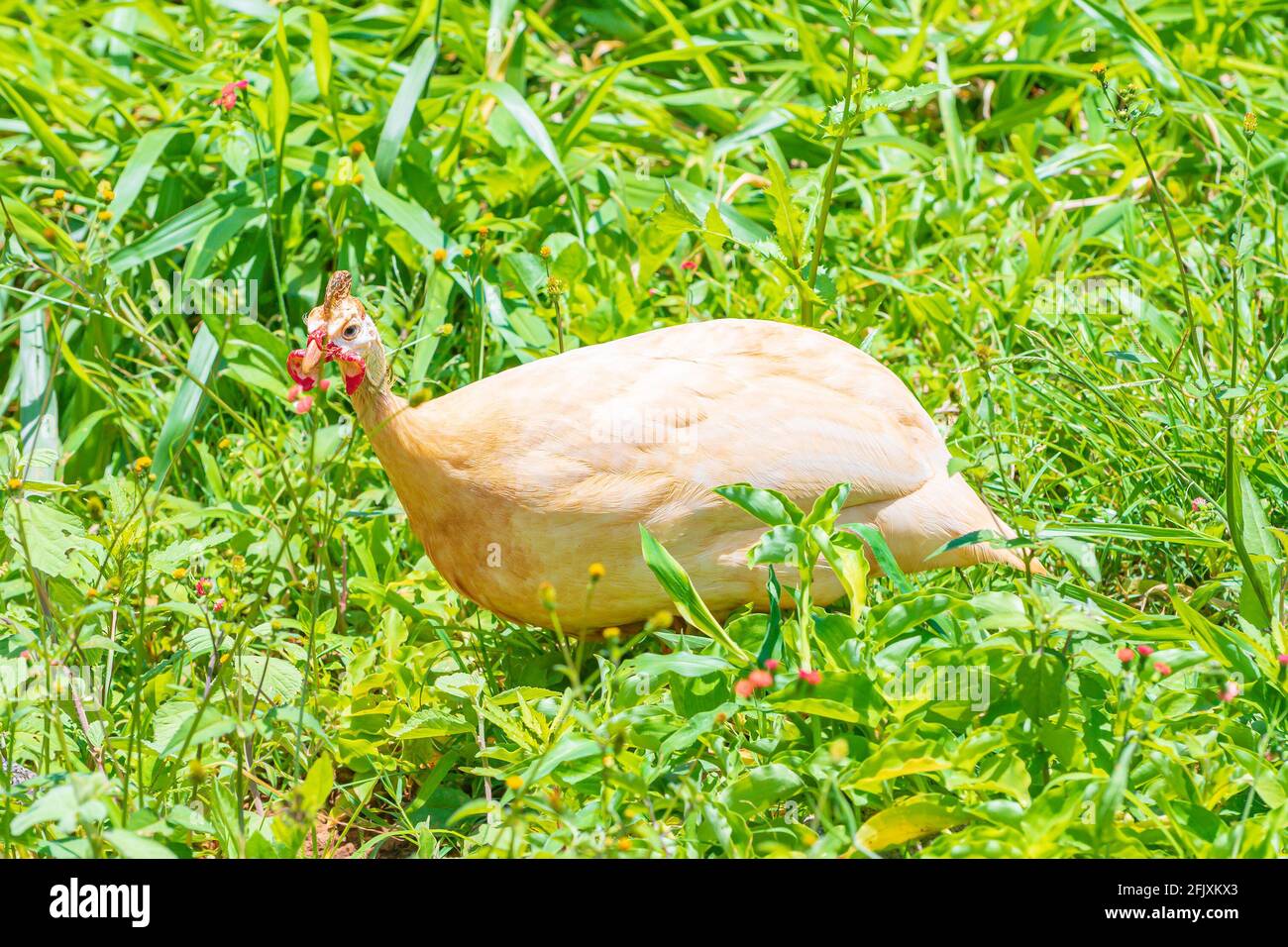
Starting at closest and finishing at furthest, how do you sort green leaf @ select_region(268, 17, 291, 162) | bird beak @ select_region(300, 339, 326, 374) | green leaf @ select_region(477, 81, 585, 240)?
1. bird beak @ select_region(300, 339, 326, 374)
2. green leaf @ select_region(268, 17, 291, 162)
3. green leaf @ select_region(477, 81, 585, 240)

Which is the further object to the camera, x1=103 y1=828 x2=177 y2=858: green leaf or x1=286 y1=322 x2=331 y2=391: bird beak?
x1=286 y1=322 x2=331 y2=391: bird beak

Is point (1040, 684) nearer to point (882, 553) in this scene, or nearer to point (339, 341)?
point (882, 553)

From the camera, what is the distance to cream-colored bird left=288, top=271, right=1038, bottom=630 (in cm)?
288

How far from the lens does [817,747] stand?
2.43 m

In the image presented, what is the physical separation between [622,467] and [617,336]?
108cm

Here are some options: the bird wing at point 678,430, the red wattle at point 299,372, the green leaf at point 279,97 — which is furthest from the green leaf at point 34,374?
the bird wing at point 678,430

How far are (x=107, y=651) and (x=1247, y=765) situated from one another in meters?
2.28

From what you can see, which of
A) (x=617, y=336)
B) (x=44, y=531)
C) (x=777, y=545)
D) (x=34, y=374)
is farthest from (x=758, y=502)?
(x=34, y=374)

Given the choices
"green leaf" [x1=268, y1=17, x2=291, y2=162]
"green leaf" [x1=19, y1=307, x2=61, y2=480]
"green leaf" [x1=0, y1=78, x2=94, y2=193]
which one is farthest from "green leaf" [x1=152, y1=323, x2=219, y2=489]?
"green leaf" [x1=0, y1=78, x2=94, y2=193]

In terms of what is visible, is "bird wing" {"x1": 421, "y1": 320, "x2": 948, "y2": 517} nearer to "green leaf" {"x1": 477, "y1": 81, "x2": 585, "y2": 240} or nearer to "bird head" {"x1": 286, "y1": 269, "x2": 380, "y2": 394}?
"bird head" {"x1": 286, "y1": 269, "x2": 380, "y2": 394}

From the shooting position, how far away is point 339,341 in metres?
2.88

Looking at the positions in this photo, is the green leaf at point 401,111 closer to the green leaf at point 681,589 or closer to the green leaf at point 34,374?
the green leaf at point 34,374

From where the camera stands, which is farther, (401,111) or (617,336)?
(401,111)
